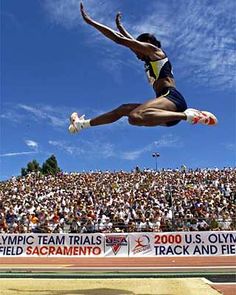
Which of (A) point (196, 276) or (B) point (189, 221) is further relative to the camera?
(B) point (189, 221)

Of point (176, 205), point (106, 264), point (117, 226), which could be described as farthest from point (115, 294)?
point (176, 205)

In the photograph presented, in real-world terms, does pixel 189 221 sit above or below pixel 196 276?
above

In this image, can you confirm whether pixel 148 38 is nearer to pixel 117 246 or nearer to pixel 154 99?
pixel 154 99

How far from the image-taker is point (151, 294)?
6777 millimetres

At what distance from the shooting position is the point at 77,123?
7793 millimetres

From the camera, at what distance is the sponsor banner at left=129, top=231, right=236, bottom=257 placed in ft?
59.4

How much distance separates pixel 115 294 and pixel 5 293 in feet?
4.96

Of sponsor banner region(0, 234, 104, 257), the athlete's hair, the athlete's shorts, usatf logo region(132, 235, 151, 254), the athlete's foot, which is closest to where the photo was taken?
the athlete's shorts

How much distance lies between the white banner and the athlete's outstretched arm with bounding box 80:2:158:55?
1229 centimetres

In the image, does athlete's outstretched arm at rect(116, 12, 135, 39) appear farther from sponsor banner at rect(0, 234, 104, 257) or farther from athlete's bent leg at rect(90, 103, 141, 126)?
sponsor banner at rect(0, 234, 104, 257)

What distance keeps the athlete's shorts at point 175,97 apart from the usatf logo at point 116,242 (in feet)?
39.7

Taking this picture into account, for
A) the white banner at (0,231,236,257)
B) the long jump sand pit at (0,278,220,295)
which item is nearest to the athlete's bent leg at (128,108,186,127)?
the long jump sand pit at (0,278,220,295)

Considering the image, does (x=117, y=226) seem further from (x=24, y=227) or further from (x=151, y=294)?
(x=151, y=294)

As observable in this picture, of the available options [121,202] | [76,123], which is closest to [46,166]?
[121,202]
